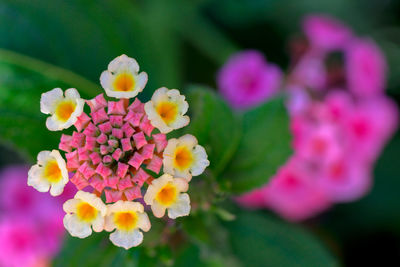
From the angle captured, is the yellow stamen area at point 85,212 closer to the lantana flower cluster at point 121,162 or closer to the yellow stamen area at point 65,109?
the lantana flower cluster at point 121,162

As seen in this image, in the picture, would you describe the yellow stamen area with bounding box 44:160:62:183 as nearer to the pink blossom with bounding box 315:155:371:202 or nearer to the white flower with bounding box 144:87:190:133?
the white flower with bounding box 144:87:190:133

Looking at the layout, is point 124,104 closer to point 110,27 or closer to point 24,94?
point 24,94

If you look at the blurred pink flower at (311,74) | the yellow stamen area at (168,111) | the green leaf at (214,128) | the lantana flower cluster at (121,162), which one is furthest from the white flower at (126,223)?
the blurred pink flower at (311,74)

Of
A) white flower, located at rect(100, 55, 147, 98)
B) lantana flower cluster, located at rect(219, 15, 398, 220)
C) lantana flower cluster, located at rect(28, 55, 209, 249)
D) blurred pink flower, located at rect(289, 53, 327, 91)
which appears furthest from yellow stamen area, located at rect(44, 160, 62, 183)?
blurred pink flower, located at rect(289, 53, 327, 91)

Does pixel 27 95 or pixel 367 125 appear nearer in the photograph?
pixel 27 95

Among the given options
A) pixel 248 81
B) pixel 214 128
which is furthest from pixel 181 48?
pixel 214 128

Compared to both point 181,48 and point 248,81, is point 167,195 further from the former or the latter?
point 181,48

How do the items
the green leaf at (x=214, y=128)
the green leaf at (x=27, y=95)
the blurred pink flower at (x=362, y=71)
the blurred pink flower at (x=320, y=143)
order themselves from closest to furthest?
1. the green leaf at (x=214, y=128)
2. the green leaf at (x=27, y=95)
3. the blurred pink flower at (x=320, y=143)
4. the blurred pink flower at (x=362, y=71)

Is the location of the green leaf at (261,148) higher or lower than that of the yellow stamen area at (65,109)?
lower
